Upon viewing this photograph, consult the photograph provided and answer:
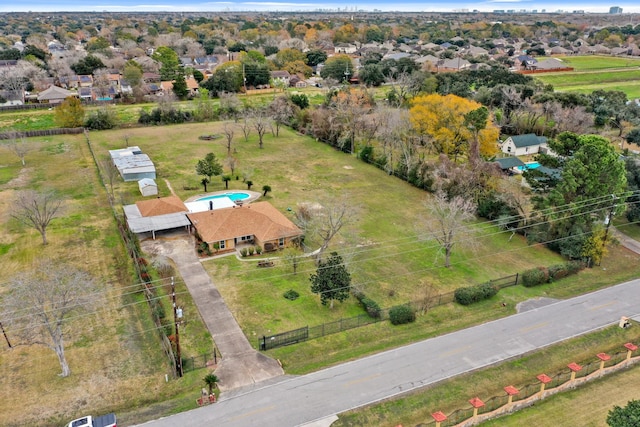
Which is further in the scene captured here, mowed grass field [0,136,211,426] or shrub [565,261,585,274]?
shrub [565,261,585,274]

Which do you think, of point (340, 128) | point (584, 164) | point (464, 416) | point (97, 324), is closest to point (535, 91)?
point (340, 128)

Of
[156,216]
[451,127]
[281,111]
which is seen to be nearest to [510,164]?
[451,127]

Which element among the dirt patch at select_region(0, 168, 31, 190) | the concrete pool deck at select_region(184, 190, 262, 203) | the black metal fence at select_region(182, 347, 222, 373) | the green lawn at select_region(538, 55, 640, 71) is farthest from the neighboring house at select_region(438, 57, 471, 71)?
the black metal fence at select_region(182, 347, 222, 373)

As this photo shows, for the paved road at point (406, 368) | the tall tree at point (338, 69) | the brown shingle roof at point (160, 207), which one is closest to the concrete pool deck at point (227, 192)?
the brown shingle roof at point (160, 207)

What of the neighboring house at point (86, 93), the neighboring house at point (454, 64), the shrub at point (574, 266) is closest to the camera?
the shrub at point (574, 266)

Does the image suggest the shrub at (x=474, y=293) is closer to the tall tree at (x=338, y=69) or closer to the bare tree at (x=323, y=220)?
the bare tree at (x=323, y=220)

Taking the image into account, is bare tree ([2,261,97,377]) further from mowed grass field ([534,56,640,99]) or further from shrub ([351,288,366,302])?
mowed grass field ([534,56,640,99])

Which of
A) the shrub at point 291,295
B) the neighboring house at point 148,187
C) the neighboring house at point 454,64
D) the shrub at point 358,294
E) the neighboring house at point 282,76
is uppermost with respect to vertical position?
the neighboring house at point 454,64

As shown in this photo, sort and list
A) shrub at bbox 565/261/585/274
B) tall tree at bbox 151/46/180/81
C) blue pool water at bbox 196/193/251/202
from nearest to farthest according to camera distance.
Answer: shrub at bbox 565/261/585/274, blue pool water at bbox 196/193/251/202, tall tree at bbox 151/46/180/81
